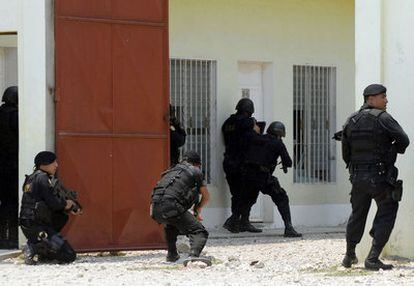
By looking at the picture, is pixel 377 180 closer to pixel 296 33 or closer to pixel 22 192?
pixel 22 192

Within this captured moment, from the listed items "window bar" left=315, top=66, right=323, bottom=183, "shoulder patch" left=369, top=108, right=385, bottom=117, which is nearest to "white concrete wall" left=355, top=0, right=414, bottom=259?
"shoulder patch" left=369, top=108, right=385, bottom=117

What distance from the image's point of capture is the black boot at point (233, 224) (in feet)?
52.1

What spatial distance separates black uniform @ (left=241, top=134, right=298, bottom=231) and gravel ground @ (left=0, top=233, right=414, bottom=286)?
2.11 meters

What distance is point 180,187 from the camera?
11516 mm

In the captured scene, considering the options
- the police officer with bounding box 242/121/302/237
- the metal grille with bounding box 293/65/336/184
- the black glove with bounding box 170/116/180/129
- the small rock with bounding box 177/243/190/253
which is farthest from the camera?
the metal grille with bounding box 293/65/336/184

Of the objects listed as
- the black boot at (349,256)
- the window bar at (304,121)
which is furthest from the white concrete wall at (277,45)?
the black boot at (349,256)

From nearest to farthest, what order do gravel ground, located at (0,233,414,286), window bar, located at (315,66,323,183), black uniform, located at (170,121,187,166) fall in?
gravel ground, located at (0,233,414,286), black uniform, located at (170,121,187,166), window bar, located at (315,66,323,183)

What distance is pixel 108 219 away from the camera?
1256 cm

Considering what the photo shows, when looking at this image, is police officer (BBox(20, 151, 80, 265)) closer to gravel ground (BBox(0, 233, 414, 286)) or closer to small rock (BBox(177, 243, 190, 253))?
gravel ground (BBox(0, 233, 414, 286))

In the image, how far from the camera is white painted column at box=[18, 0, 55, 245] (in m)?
12.3

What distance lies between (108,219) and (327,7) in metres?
6.86

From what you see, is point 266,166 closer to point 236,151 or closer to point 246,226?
point 236,151

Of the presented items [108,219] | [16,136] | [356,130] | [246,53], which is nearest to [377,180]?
[356,130]

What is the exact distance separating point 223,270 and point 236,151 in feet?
17.7
